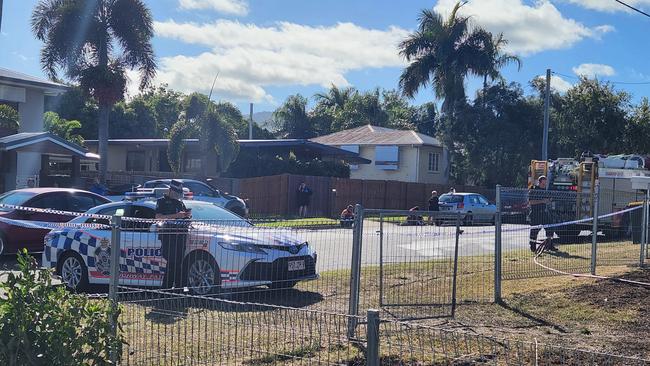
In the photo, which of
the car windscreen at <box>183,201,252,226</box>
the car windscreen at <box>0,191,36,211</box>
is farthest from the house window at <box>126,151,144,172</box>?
the car windscreen at <box>183,201,252,226</box>

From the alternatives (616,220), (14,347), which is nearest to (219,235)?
(14,347)

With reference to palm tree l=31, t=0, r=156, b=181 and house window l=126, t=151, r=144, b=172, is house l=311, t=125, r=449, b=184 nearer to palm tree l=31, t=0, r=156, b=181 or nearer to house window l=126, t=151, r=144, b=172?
house window l=126, t=151, r=144, b=172

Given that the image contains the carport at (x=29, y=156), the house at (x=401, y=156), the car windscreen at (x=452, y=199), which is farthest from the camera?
the house at (x=401, y=156)

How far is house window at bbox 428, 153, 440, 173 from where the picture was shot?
47125 mm

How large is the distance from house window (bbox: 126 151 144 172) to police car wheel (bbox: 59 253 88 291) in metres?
34.5

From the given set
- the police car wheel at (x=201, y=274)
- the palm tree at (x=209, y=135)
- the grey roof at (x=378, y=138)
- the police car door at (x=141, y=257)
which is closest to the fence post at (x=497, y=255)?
the police car wheel at (x=201, y=274)

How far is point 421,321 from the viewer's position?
8328 mm

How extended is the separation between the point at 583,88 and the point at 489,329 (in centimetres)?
3978

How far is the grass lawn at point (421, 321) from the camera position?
5.71 meters

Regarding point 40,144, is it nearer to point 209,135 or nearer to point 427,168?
point 209,135

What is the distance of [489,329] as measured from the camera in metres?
7.70

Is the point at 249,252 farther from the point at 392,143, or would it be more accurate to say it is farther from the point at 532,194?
the point at 392,143

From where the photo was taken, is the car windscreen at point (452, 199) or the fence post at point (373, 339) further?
the car windscreen at point (452, 199)

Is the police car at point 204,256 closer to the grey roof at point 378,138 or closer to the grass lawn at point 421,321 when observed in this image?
the grass lawn at point 421,321
